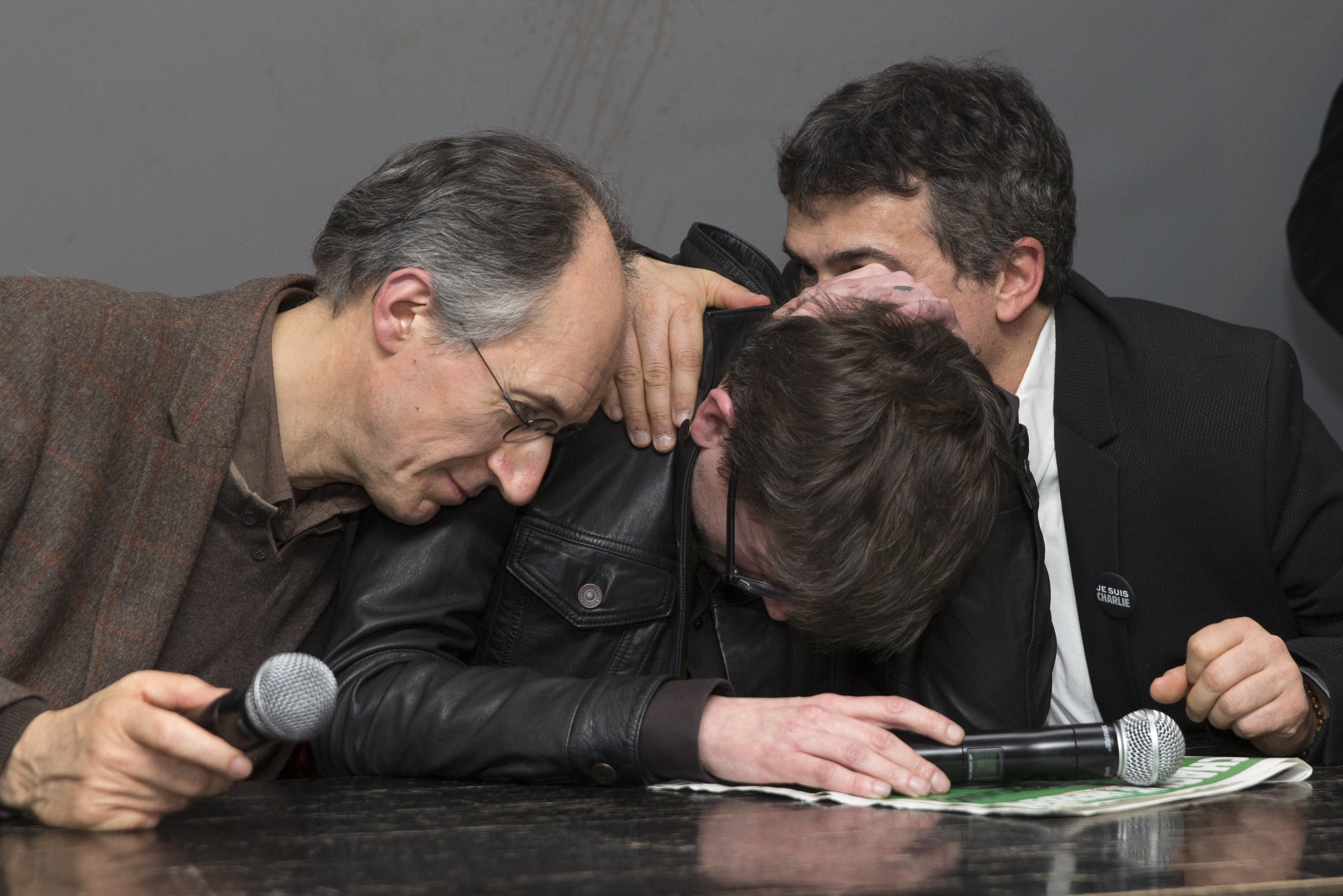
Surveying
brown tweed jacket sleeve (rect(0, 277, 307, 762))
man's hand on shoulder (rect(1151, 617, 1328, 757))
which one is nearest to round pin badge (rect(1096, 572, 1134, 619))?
man's hand on shoulder (rect(1151, 617, 1328, 757))

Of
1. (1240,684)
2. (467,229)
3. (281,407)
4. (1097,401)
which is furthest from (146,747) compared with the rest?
(1097,401)

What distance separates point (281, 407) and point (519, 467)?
373mm

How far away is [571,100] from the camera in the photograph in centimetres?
348

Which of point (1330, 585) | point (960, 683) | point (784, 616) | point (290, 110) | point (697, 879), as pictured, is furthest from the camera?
point (290, 110)

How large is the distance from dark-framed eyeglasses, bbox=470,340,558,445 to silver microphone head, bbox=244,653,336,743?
0.67 meters

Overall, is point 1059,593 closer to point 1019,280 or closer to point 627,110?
point 1019,280

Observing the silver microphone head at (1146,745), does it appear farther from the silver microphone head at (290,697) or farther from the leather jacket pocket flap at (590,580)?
the silver microphone head at (290,697)

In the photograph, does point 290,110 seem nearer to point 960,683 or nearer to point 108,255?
point 108,255

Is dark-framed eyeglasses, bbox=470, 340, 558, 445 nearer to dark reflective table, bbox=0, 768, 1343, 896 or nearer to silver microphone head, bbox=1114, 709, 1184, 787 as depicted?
dark reflective table, bbox=0, 768, 1343, 896

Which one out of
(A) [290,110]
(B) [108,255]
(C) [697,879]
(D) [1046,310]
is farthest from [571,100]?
(C) [697,879]

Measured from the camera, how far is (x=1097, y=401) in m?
2.38

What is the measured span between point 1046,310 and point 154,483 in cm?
176

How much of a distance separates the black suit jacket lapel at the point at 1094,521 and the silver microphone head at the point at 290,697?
60.6 inches

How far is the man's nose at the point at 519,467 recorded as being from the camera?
1912 millimetres
